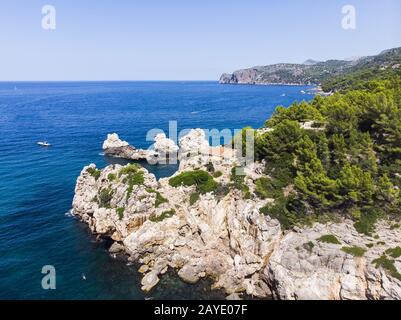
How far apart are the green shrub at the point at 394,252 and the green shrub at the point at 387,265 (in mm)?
543

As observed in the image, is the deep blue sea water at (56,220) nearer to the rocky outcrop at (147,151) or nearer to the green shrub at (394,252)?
the rocky outcrop at (147,151)

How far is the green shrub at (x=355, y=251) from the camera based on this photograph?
2716cm

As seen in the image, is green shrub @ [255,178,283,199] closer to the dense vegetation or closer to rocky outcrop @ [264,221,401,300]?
the dense vegetation

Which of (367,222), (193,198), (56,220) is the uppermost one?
(193,198)

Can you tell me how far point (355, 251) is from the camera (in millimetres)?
27375

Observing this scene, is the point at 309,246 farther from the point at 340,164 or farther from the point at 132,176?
the point at 132,176

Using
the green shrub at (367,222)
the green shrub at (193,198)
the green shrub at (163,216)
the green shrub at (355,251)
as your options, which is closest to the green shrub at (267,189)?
the green shrub at (193,198)

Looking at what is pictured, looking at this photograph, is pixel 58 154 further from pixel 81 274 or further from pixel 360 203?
pixel 360 203

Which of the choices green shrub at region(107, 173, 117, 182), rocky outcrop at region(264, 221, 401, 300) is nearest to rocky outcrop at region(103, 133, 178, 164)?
green shrub at region(107, 173, 117, 182)

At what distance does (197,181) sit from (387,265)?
73.1 ft

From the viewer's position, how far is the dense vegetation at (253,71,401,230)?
30.5m

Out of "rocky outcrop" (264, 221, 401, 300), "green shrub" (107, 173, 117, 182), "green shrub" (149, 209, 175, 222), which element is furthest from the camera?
"green shrub" (107, 173, 117, 182)

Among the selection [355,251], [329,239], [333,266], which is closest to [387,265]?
[355,251]

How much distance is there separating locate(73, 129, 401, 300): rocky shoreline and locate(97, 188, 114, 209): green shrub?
0.52 ft
